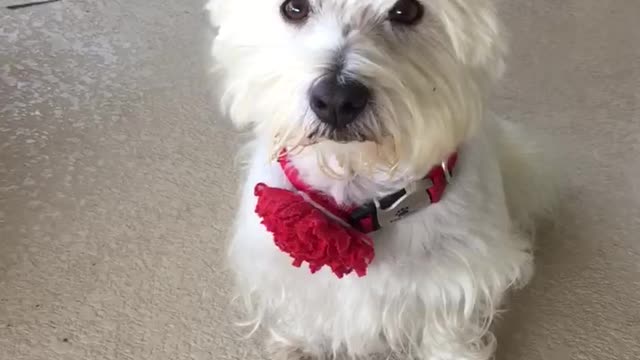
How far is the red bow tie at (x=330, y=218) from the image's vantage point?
1.19 m

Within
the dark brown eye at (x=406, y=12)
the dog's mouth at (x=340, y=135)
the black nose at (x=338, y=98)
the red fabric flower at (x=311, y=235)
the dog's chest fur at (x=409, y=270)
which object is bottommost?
the dog's chest fur at (x=409, y=270)

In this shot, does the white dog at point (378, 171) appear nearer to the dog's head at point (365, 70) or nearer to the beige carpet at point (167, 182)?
the dog's head at point (365, 70)

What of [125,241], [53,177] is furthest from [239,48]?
[53,177]

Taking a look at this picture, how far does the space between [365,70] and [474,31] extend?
0.16 metres

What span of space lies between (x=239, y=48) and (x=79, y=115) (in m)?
0.86

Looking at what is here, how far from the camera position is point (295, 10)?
3.59 feet

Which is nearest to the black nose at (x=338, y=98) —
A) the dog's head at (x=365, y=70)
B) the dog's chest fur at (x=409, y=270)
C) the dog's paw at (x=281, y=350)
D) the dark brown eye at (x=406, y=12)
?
the dog's head at (x=365, y=70)

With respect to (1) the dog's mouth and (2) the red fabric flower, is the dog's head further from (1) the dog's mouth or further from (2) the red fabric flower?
(2) the red fabric flower

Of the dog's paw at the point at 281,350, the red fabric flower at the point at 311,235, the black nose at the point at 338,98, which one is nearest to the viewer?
the black nose at the point at 338,98

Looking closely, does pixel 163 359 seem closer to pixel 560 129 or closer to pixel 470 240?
pixel 470 240

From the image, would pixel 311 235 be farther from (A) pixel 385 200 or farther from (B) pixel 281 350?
(B) pixel 281 350

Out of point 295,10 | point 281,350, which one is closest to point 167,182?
point 281,350

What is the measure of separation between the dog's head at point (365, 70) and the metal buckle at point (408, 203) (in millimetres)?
85

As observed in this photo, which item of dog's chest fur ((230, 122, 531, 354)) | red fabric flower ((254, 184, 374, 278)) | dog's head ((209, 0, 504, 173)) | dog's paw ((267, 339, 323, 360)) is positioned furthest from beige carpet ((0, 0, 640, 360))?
dog's head ((209, 0, 504, 173))
